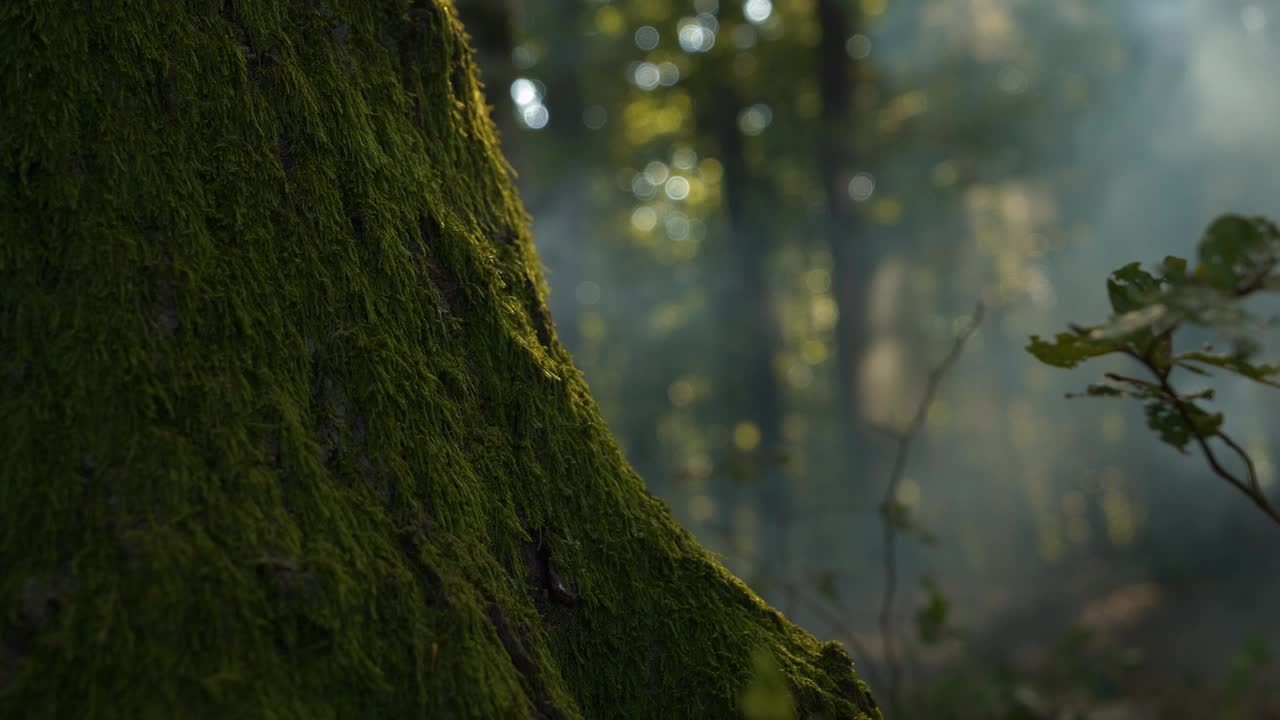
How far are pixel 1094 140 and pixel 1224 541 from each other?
9.16 m

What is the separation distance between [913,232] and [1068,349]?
57.8 feet

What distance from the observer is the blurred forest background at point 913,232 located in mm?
14070

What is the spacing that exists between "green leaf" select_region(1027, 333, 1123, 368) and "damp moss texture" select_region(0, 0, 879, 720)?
778mm

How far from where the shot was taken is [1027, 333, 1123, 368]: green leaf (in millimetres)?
1436

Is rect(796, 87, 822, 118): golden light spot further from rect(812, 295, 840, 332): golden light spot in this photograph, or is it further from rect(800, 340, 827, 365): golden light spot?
rect(800, 340, 827, 365): golden light spot

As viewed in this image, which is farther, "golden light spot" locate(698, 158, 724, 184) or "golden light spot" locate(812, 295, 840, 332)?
"golden light spot" locate(812, 295, 840, 332)

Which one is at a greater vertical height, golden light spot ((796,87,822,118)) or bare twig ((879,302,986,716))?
golden light spot ((796,87,822,118))

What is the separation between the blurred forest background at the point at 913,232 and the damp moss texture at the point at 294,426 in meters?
7.23

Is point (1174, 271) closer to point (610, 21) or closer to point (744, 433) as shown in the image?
point (610, 21)

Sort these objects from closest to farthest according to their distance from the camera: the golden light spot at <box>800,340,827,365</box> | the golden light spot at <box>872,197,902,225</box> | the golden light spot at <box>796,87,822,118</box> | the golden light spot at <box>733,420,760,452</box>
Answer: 1. the golden light spot at <box>796,87,822,118</box>
2. the golden light spot at <box>872,197,902,225</box>
3. the golden light spot at <box>733,420,760,452</box>
4. the golden light spot at <box>800,340,827,365</box>

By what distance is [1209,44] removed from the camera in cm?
1761

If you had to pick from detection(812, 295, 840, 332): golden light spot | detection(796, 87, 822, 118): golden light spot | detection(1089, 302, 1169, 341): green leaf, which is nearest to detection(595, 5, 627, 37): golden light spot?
detection(796, 87, 822, 118): golden light spot

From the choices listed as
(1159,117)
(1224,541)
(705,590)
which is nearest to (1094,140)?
(1159,117)

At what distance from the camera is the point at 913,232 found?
1812 centimetres
